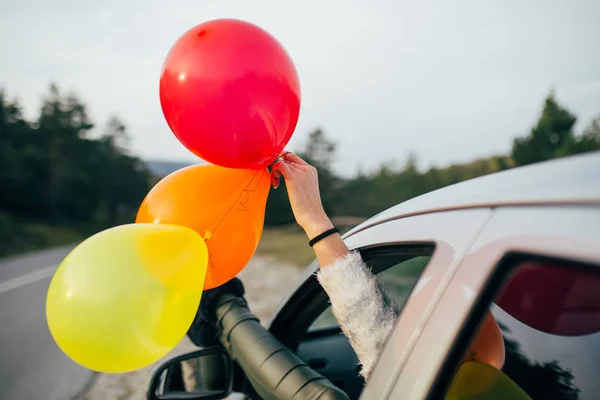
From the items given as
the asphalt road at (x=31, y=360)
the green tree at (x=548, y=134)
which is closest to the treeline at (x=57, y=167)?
the asphalt road at (x=31, y=360)

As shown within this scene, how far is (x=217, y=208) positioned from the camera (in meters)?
1.49

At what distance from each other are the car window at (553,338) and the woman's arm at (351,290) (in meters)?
0.35

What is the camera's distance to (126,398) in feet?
14.6

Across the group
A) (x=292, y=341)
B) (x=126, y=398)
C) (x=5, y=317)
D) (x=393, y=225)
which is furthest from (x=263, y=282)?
(x=393, y=225)

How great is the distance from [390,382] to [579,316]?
0.76m

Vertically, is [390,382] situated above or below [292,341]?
above

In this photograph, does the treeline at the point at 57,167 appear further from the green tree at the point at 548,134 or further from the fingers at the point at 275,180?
the fingers at the point at 275,180

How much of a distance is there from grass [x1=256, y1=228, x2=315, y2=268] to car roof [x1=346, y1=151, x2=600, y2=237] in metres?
7.85

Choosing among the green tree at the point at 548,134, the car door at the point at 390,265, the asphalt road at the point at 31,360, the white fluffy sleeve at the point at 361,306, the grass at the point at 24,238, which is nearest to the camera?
the car door at the point at 390,265

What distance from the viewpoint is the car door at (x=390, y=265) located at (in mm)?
951

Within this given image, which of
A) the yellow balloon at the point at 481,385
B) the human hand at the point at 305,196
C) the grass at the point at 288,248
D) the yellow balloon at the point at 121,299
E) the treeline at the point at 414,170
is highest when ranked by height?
the treeline at the point at 414,170

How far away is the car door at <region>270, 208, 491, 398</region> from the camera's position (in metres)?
0.95

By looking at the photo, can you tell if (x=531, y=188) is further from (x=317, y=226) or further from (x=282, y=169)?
(x=282, y=169)

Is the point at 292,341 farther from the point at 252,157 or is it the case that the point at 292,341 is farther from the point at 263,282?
the point at 263,282
